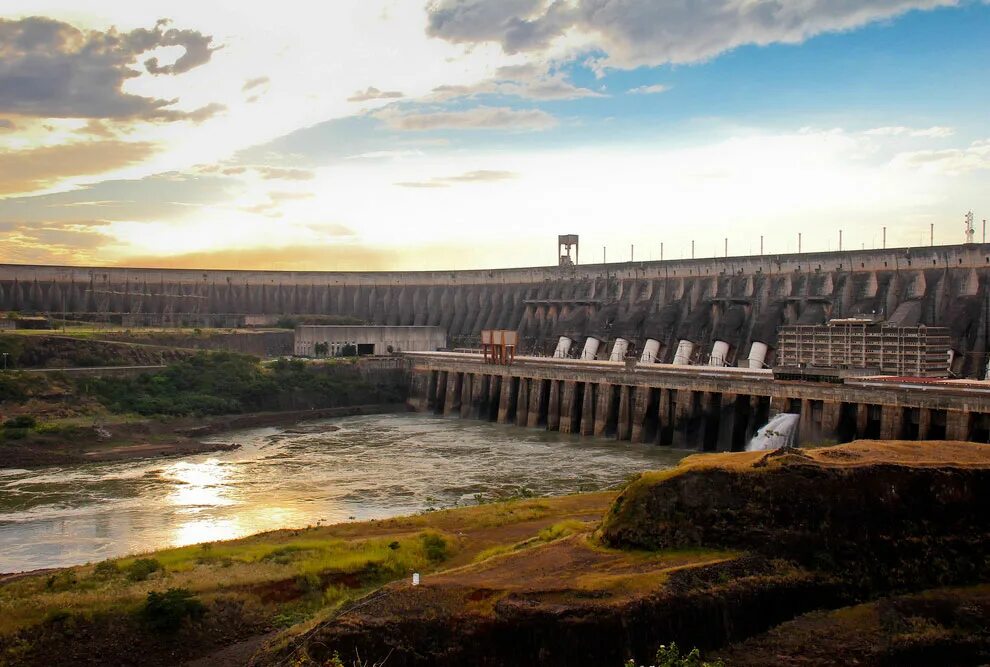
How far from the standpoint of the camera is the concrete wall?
77.6 m

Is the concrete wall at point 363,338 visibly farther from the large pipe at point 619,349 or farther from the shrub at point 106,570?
the shrub at point 106,570

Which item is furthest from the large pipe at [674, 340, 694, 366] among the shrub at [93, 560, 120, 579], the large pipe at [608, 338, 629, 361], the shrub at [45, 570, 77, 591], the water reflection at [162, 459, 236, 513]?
the shrub at [45, 570, 77, 591]

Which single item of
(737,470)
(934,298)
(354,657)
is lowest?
(354,657)

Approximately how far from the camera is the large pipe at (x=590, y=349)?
244 feet

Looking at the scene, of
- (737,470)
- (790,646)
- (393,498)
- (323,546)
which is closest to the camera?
(790,646)

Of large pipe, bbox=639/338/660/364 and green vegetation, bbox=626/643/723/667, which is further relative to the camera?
large pipe, bbox=639/338/660/364

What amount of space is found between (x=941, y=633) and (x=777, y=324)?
48.1 metres

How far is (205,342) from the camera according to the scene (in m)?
74.4

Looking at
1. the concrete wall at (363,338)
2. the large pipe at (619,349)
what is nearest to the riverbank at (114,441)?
the concrete wall at (363,338)

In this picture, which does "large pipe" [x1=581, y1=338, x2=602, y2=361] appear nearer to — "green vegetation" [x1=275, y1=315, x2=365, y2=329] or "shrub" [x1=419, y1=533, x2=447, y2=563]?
"green vegetation" [x1=275, y1=315, x2=365, y2=329]

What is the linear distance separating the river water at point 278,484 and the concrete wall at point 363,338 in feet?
73.9

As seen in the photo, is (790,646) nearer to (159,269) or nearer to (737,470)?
(737,470)

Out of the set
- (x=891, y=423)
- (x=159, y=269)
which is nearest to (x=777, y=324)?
(x=891, y=423)

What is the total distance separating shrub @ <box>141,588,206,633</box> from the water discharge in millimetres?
27614
